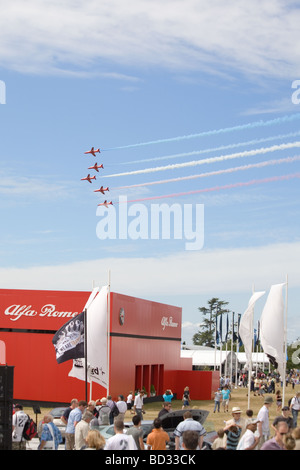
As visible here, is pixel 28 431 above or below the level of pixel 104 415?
above

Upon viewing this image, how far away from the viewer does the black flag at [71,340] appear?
24672 millimetres

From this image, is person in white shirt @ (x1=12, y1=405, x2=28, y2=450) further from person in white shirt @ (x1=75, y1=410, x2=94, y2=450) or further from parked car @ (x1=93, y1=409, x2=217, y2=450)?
parked car @ (x1=93, y1=409, x2=217, y2=450)

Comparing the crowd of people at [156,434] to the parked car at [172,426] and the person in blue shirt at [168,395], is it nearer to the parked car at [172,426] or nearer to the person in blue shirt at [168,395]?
the parked car at [172,426]

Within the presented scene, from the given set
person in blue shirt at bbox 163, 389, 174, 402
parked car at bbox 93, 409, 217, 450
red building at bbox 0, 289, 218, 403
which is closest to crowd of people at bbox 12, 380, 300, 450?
parked car at bbox 93, 409, 217, 450

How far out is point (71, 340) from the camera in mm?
24750

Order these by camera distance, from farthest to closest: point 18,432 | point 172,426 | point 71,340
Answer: point 71,340, point 172,426, point 18,432

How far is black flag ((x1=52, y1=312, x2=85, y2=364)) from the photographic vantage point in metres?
24.7

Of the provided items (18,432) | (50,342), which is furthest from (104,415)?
(50,342)

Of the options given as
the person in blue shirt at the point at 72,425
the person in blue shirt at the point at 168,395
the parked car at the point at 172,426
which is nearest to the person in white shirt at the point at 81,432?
the person in blue shirt at the point at 72,425

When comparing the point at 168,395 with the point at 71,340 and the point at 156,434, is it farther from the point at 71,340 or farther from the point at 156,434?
the point at 156,434

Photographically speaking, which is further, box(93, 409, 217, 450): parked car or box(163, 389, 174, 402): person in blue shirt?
box(163, 389, 174, 402): person in blue shirt

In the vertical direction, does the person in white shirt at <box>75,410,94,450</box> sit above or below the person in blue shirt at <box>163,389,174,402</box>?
above

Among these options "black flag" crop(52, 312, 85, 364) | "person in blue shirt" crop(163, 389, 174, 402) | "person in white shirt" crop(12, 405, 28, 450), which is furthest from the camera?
"person in blue shirt" crop(163, 389, 174, 402)

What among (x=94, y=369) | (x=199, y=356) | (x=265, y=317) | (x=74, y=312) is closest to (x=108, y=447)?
(x=94, y=369)
